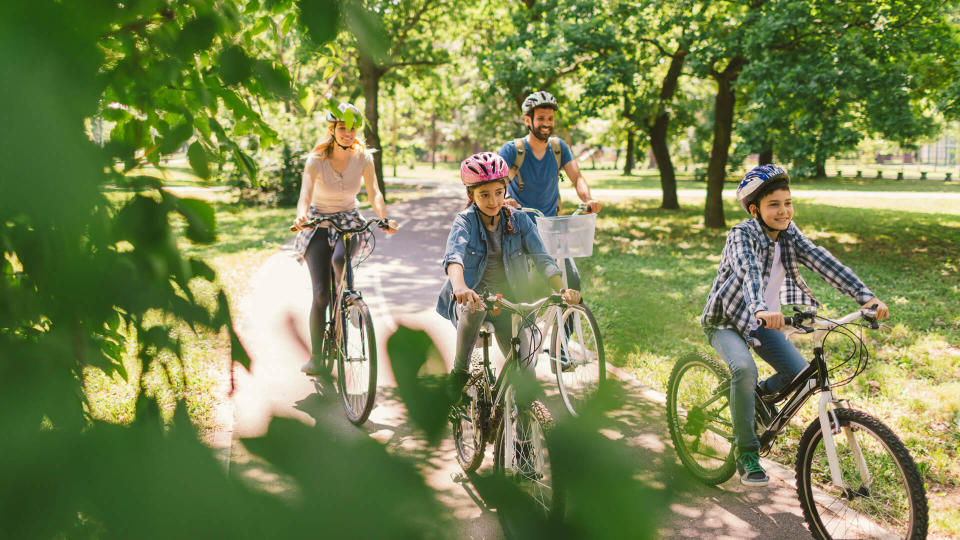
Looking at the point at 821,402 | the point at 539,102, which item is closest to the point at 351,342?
the point at 539,102

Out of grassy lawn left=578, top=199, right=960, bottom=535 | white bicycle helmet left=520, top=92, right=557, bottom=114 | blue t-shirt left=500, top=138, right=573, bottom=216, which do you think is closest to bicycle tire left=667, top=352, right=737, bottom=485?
grassy lawn left=578, top=199, right=960, bottom=535

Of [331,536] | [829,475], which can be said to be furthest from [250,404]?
[829,475]

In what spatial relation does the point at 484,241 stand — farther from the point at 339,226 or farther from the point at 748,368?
the point at 339,226

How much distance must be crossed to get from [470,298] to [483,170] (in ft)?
2.81

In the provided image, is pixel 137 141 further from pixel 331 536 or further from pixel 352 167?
pixel 352 167

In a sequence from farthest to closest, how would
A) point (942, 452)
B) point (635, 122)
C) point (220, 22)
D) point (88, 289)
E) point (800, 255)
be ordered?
point (635, 122), point (942, 452), point (800, 255), point (220, 22), point (88, 289)

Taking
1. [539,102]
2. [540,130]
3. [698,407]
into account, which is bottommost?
[698,407]

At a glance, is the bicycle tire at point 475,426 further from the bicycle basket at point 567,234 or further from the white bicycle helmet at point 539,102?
the white bicycle helmet at point 539,102

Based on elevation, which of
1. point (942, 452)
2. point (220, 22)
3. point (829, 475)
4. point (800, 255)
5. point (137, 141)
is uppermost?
point (220, 22)

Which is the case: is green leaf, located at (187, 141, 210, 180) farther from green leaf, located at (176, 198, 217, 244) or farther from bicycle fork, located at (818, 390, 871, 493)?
bicycle fork, located at (818, 390, 871, 493)

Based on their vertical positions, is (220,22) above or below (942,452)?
above

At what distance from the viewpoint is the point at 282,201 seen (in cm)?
2441

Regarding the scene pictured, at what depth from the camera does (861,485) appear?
123 inches

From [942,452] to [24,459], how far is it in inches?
204
